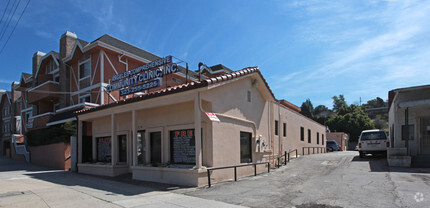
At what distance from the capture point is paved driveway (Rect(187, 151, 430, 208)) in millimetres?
7336

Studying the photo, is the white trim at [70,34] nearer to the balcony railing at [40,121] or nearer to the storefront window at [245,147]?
the balcony railing at [40,121]

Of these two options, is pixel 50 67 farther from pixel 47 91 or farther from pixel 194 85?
pixel 194 85

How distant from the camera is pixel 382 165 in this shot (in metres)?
13.9

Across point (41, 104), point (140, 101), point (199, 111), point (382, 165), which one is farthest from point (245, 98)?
point (41, 104)

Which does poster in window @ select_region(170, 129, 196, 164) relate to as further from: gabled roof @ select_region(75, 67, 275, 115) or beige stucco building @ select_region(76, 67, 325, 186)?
gabled roof @ select_region(75, 67, 275, 115)

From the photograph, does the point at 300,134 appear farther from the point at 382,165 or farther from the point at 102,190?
the point at 102,190

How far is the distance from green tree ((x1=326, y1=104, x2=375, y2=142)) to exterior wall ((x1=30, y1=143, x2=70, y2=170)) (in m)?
44.7

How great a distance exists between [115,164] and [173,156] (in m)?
3.85

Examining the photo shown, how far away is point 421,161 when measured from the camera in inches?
514

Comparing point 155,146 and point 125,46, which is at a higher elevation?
point 125,46

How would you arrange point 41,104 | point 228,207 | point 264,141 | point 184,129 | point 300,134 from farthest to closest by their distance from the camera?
point 41,104 → point 300,134 → point 264,141 → point 184,129 → point 228,207

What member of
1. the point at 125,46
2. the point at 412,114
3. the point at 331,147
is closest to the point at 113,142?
the point at 125,46

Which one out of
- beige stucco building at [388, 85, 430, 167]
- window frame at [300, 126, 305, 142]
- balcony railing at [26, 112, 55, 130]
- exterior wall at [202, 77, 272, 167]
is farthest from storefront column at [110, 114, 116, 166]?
window frame at [300, 126, 305, 142]

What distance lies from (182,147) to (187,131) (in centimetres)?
71
